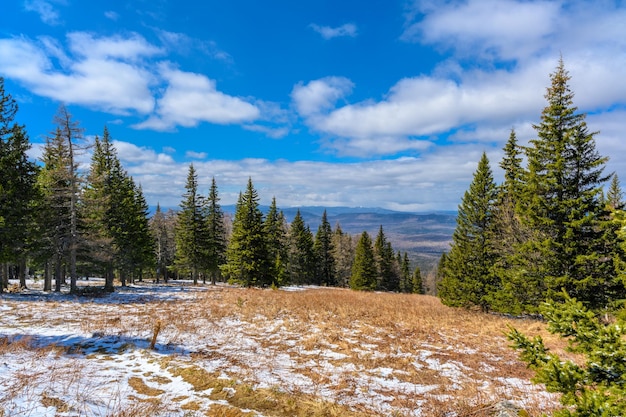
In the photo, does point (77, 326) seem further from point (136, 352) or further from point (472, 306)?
point (472, 306)

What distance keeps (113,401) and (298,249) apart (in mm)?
47790

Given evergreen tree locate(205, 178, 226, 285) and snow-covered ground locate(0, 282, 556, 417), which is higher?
evergreen tree locate(205, 178, 226, 285)

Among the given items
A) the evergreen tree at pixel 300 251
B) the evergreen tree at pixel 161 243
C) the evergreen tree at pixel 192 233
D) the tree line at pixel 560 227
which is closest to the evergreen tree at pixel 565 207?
the tree line at pixel 560 227

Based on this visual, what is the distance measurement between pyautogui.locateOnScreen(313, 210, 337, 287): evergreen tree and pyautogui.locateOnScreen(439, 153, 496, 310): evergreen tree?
3345cm

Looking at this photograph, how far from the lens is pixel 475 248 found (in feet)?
76.4

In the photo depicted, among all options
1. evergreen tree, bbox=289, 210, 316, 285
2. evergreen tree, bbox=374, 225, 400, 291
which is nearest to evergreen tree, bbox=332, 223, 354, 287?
evergreen tree, bbox=374, 225, 400, 291

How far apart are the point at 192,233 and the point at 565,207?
117 ft

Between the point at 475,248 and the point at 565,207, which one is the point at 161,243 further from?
the point at 565,207

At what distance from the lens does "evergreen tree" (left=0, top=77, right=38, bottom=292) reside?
770 inches

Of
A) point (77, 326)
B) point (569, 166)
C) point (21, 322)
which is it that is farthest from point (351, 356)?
point (569, 166)

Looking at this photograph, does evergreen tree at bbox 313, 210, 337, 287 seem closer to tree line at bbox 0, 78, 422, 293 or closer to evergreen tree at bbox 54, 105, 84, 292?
tree line at bbox 0, 78, 422, 293

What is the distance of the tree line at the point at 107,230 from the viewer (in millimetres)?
20938

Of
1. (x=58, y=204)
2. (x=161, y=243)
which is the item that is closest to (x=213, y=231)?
(x=161, y=243)

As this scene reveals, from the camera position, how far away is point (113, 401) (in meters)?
6.58
